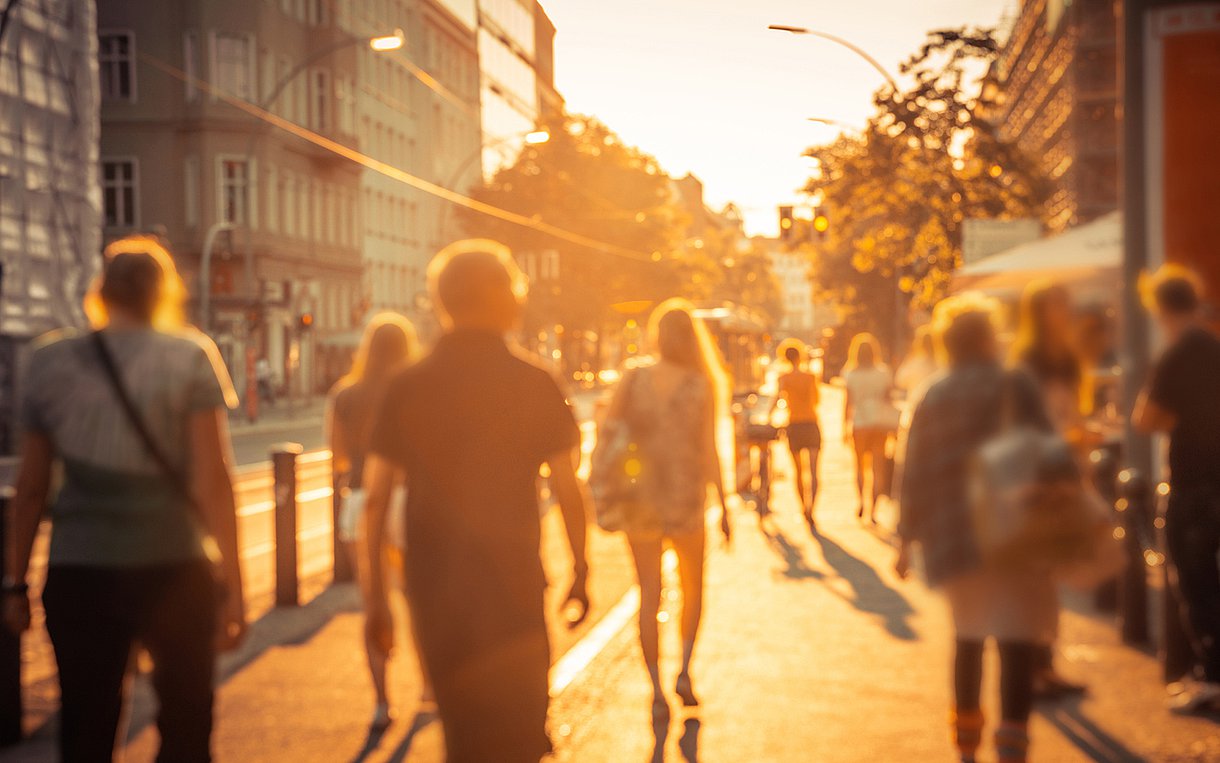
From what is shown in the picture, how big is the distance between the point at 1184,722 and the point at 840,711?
145cm

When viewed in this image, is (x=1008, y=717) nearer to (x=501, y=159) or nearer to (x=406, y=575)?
(x=406, y=575)

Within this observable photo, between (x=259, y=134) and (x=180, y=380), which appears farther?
(x=259, y=134)

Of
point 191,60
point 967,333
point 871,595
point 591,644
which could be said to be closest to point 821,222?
point 871,595

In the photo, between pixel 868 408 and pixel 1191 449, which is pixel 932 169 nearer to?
pixel 868 408

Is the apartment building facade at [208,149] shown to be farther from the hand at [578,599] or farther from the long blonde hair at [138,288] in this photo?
the hand at [578,599]

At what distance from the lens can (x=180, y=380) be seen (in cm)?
485

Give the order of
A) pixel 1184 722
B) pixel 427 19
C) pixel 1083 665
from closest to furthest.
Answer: pixel 1184 722
pixel 1083 665
pixel 427 19

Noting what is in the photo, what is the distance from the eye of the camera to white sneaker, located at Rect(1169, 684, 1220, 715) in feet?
25.5

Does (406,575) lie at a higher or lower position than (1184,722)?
A: higher

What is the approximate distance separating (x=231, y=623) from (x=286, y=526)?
20.8 ft

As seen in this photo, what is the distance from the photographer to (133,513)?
15.7 ft

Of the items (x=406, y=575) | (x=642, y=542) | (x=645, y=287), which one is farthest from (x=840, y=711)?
(x=645, y=287)

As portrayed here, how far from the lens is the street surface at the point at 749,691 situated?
7.16m

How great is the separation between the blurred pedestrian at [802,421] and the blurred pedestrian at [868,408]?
332 mm
